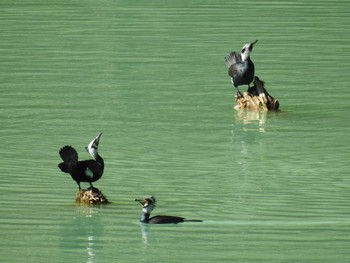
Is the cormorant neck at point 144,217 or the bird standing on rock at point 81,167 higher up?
the bird standing on rock at point 81,167

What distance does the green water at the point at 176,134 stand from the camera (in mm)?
15289

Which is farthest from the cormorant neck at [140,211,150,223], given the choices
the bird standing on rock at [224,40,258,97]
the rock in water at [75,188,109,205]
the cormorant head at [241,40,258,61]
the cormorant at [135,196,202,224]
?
the cormorant head at [241,40,258,61]

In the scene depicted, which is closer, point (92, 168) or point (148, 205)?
point (148, 205)

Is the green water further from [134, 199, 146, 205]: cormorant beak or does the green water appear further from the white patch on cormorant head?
the white patch on cormorant head

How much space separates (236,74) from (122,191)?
6313 mm

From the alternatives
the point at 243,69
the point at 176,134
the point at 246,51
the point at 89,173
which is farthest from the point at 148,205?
the point at 246,51

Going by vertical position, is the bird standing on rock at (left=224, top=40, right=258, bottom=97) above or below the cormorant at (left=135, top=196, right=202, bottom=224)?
above

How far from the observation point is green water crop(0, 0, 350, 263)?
602 inches

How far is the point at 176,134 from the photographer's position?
21.0 meters

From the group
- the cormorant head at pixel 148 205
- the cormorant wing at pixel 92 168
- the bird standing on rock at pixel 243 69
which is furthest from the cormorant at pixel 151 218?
the bird standing on rock at pixel 243 69

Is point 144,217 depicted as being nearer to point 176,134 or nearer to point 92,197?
point 92,197

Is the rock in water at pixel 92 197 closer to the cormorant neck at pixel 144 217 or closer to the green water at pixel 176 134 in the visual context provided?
the green water at pixel 176 134

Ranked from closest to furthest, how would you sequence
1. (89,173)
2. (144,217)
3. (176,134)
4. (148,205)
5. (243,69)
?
(148,205), (144,217), (89,173), (176,134), (243,69)

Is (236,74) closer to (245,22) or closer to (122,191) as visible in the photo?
(122,191)
